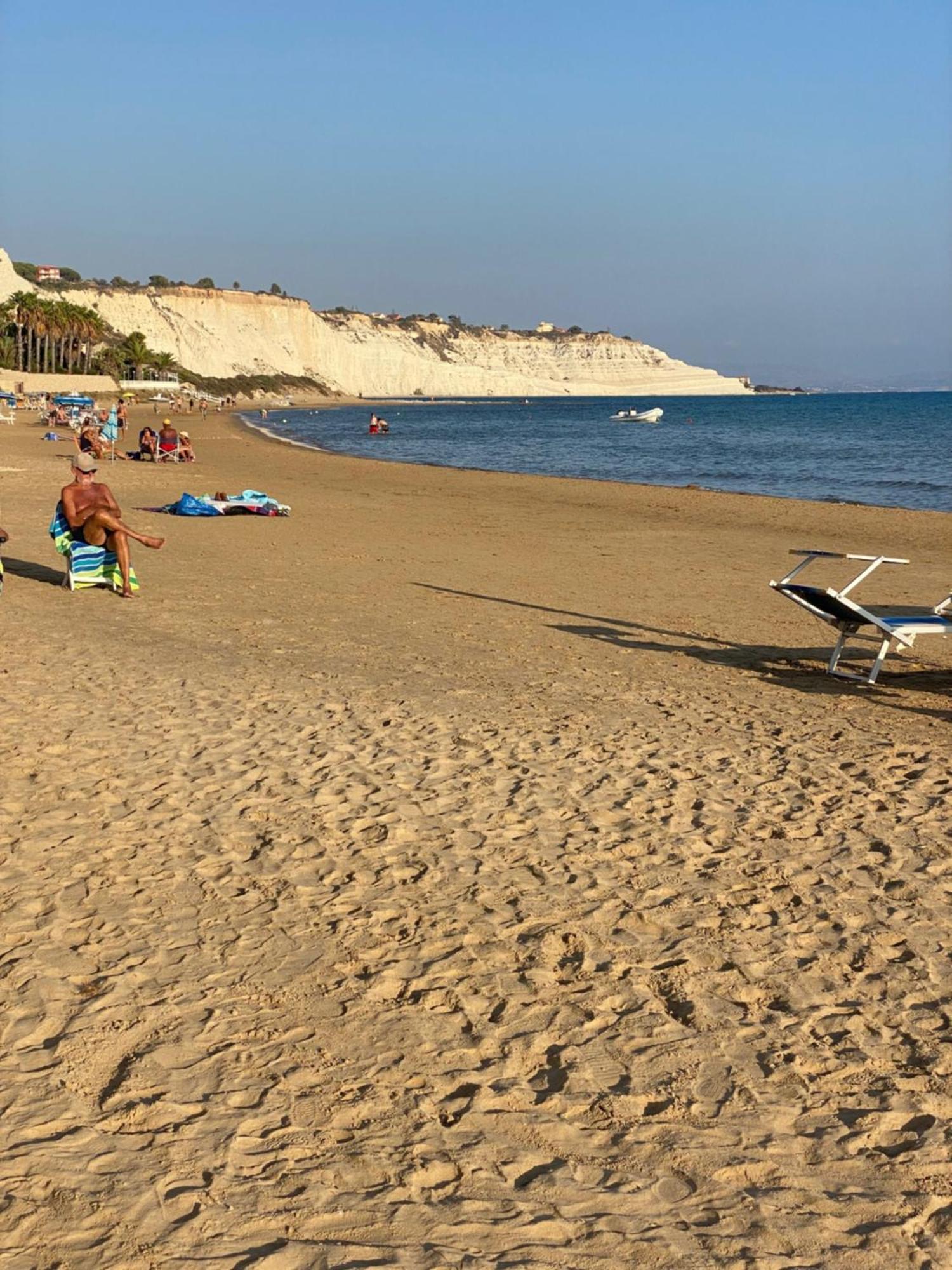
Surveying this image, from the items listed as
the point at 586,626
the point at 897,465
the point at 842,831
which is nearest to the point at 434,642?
the point at 586,626

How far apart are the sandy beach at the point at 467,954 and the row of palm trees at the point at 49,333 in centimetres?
7549

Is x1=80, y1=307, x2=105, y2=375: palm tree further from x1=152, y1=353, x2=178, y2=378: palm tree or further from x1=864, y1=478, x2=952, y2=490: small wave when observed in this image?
x1=864, y1=478, x2=952, y2=490: small wave

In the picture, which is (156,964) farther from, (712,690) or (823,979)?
(712,690)

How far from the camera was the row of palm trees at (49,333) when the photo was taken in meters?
77.3

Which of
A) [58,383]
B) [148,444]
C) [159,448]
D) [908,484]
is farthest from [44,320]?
[908,484]

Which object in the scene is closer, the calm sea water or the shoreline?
the shoreline

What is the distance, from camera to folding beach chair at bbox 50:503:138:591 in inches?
404

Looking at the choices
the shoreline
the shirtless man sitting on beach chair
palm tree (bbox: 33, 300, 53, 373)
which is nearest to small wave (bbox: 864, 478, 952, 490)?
the shoreline

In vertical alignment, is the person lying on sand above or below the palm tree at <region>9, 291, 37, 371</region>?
below

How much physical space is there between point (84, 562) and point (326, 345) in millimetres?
135484

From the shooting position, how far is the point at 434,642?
28.6 feet

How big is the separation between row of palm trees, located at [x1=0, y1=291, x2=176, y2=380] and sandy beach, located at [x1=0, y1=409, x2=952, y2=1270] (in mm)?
76105

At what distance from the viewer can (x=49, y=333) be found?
7981cm

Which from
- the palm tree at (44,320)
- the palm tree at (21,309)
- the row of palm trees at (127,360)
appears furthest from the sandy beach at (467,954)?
the row of palm trees at (127,360)
